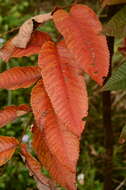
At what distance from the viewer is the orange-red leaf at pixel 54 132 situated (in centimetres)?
84

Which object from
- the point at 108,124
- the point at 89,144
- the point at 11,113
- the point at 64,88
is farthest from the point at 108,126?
the point at 89,144

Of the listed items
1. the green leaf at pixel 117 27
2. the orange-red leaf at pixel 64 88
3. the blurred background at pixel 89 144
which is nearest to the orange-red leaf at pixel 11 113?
A: the orange-red leaf at pixel 64 88

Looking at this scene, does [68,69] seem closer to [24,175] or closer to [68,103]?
[68,103]

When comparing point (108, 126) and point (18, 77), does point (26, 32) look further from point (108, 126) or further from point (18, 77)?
point (108, 126)

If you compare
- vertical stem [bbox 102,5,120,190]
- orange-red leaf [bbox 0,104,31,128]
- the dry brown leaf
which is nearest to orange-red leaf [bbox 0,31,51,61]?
the dry brown leaf

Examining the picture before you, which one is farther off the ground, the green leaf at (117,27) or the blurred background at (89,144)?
the green leaf at (117,27)

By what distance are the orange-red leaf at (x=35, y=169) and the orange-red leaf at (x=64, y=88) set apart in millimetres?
155

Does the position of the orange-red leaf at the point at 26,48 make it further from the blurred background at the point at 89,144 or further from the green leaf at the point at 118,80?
the blurred background at the point at 89,144

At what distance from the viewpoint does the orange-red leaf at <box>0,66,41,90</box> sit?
3.11ft

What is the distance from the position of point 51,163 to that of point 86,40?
0.85 ft

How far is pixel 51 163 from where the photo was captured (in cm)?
91

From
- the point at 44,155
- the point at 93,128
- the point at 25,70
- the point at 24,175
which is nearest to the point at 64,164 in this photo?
the point at 44,155

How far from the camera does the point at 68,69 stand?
2.87 feet

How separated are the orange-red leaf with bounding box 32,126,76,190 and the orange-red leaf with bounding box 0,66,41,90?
0.10 meters
